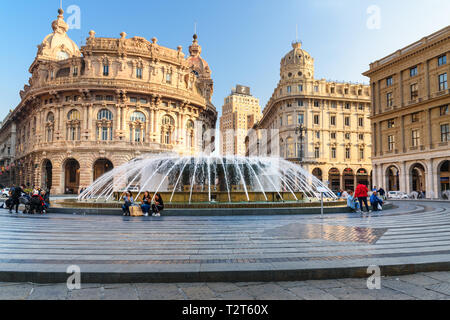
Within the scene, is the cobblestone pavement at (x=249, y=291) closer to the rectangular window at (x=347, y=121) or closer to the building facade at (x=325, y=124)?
the building facade at (x=325, y=124)

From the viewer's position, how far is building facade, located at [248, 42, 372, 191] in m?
54.1

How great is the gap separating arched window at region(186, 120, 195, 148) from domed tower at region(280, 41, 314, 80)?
19256 mm

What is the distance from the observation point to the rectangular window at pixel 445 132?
32872 millimetres

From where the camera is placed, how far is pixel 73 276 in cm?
450

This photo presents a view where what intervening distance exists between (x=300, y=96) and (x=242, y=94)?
3833 inches

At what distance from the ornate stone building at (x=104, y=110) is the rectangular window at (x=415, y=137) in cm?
3070

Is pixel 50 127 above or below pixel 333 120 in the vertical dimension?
below

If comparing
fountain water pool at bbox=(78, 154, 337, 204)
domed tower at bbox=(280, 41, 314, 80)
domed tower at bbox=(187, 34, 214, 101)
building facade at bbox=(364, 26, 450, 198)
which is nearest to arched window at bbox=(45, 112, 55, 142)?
domed tower at bbox=(187, 34, 214, 101)

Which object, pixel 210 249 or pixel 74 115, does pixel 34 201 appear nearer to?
pixel 210 249

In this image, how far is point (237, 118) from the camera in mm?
137375

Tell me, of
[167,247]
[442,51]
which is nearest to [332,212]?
[167,247]

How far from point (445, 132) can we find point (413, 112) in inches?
180

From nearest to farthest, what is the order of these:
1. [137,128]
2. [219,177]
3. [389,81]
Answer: [219,177] < [389,81] < [137,128]

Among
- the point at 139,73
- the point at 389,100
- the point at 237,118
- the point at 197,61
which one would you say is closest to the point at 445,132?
the point at 389,100
